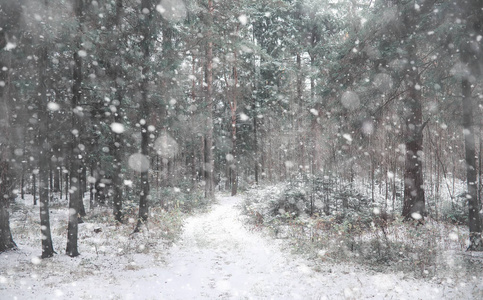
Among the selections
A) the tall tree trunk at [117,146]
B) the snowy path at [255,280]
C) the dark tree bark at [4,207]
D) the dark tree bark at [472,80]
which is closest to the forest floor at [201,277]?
the snowy path at [255,280]

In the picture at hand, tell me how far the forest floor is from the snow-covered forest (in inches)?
2.1

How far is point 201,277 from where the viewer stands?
6.76 meters

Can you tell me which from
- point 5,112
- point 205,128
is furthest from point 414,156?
point 5,112

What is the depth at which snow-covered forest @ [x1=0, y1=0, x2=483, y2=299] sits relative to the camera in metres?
6.24

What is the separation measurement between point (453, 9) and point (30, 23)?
32.8ft

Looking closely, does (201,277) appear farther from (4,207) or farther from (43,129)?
(4,207)

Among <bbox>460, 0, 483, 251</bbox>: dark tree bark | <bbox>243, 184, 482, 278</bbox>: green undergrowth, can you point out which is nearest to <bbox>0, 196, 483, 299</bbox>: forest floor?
<bbox>243, 184, 482, 278</bbox>: green undergrowth

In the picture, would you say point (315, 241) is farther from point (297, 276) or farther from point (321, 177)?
point (321, 177)

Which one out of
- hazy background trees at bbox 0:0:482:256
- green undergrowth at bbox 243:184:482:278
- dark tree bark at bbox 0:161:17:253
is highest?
hazy background trees at bbox 0:0:482:256

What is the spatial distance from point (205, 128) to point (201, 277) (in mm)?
10016

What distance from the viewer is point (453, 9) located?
671 cm

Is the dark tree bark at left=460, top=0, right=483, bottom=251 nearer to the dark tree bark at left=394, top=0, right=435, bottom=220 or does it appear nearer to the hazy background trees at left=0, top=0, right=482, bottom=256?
the hazy background trees at left=0, top=0, right=482, bottom=256

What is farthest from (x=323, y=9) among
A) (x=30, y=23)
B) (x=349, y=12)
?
(x=30, y=23)

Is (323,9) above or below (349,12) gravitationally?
above
